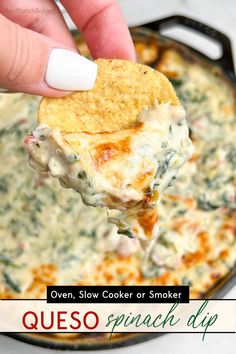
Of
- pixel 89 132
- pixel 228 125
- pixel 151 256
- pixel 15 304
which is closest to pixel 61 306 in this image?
pixel 15 304

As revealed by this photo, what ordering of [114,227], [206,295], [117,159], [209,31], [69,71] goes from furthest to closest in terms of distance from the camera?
1. [209,31]
2. [114,227]
3. [206,295]
4. [69,71]
5. [117,159]

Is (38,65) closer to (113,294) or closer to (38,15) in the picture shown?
(38,15)

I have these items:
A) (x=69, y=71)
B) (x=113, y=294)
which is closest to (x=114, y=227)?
(x=113, y=294)

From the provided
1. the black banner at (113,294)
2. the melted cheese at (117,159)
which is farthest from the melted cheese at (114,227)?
the melted cheese at (117,159)

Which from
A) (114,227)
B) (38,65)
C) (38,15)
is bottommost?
(114,227)

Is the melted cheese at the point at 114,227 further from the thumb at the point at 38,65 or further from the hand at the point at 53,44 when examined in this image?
the thumb at the point at 38,65

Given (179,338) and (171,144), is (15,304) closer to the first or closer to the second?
(179,338)

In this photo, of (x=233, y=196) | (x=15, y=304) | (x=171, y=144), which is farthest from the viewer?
(x=233, y=196)
